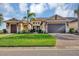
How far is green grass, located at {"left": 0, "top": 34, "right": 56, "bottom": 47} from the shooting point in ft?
32.8

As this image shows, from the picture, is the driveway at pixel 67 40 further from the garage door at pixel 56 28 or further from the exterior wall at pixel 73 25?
the exterior wall at pixel 73 25

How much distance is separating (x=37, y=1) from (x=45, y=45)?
6.03ft

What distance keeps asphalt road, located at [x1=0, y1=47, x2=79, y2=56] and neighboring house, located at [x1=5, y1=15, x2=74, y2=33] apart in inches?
32.2

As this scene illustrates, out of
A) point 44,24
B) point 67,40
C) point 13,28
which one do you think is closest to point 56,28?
point 44,24

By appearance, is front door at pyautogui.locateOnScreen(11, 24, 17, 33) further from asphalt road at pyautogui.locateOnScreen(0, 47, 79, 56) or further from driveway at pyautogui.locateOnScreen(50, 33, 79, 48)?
driveway at pyautogui.locateOnScreen(50, 33, 79, 48)

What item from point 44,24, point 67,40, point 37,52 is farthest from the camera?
point 44,24

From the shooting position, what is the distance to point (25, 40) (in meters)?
10.1

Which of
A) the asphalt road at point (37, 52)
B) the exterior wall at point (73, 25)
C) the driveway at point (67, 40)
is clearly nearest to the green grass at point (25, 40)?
the asphalt road at point (37, 52)

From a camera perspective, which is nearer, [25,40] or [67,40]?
[25,40]

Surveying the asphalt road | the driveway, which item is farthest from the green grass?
the driveway

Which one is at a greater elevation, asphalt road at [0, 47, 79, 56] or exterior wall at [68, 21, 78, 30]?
exterior wall at [68, 21, 78, 30]

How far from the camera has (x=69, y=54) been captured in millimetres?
9633

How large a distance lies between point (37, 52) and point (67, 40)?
141cm

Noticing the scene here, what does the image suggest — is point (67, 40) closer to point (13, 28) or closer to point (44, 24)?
point (44, 24)
